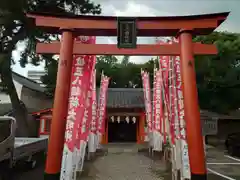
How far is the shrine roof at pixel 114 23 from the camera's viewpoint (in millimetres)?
4504

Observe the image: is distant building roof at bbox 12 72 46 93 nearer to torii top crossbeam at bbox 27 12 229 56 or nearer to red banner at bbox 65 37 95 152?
red banner at bbox 65 37 95 152

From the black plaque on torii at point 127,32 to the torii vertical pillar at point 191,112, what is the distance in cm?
116

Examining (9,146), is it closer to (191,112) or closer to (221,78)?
(191,112)

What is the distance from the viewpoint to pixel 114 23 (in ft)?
15.1

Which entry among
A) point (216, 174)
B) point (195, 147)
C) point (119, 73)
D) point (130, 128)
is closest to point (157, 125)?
point (216, 174)

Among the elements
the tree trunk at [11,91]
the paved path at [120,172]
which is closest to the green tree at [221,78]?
the paved path at [120,172]

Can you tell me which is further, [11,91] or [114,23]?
[11,91]

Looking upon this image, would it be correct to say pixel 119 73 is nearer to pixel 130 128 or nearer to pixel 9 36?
pixel 130 128

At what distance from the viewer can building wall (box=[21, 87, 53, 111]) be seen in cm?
1772

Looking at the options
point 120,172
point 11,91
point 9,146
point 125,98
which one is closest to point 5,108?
point 11,91

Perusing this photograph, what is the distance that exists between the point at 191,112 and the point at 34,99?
17.7 m

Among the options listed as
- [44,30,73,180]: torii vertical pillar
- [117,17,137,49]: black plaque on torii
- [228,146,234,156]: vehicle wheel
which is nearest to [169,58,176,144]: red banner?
[117,17,137,49]: black plaque on torii

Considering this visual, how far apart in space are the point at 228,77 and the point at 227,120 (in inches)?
195

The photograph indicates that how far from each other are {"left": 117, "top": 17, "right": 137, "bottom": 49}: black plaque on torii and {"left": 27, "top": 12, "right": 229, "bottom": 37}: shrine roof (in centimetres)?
12
